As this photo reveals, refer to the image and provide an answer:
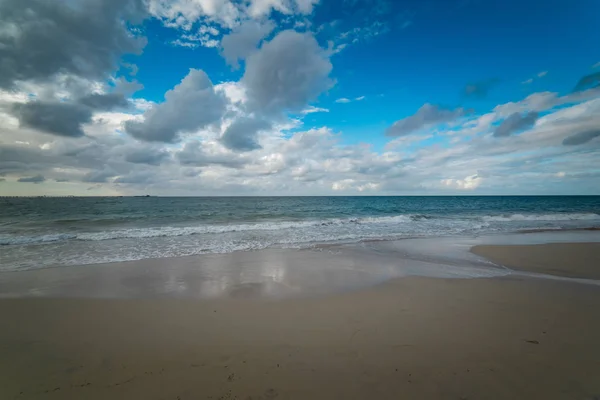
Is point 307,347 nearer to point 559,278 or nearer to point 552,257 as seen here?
point 559,278

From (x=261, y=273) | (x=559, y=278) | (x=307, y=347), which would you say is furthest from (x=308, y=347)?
(x=559, y=278)

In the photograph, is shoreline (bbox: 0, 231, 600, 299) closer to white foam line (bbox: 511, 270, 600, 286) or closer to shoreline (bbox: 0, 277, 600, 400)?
white foam line (bbox: 511, 270, 600, 286)

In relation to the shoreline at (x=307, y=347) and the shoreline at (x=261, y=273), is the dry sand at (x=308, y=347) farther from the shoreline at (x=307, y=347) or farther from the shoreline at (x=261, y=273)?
the shoreline at (x=261, y=273)

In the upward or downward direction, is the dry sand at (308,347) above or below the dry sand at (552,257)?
below

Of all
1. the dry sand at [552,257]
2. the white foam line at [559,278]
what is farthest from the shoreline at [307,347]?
the dry sand at [552,257]

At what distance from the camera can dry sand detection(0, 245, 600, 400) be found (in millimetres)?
3486

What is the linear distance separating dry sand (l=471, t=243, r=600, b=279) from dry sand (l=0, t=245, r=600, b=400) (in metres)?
3.09

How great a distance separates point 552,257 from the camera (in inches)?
434

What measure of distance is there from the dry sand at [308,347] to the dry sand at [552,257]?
3088mm

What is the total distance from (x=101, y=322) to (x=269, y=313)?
3.66m

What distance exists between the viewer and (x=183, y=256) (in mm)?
11492

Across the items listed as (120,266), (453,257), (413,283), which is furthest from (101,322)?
(453,257)

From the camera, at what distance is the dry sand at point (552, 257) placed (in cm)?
922

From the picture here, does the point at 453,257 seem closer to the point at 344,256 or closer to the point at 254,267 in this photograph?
the point at 344,256
